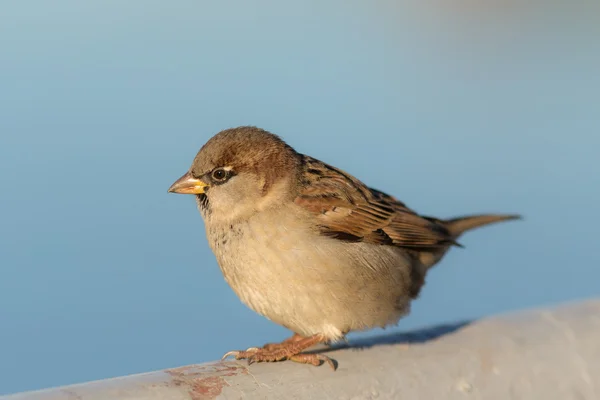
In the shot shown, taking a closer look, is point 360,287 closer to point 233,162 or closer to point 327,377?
point 233,162

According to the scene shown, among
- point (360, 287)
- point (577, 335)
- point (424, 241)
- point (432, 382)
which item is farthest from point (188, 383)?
point (424, 241)

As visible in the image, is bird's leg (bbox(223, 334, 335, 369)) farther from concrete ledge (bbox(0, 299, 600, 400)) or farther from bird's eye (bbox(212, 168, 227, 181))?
bird's eye (bbox(212, 168, 227, 181))

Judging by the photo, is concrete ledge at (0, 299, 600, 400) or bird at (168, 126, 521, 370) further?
bird at (168, 126, 521, 370)

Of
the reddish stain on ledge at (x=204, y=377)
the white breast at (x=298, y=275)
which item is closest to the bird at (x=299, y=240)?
the white breast at (x=298, y=275)

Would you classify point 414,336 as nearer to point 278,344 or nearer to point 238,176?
point 278,344

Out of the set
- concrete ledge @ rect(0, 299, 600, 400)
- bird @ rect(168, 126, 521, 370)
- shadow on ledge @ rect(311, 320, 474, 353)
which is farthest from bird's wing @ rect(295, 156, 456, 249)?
concrete ledge @ rect(0, 299, 600, 400)

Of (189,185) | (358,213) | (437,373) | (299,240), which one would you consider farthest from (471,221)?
(437,373)
